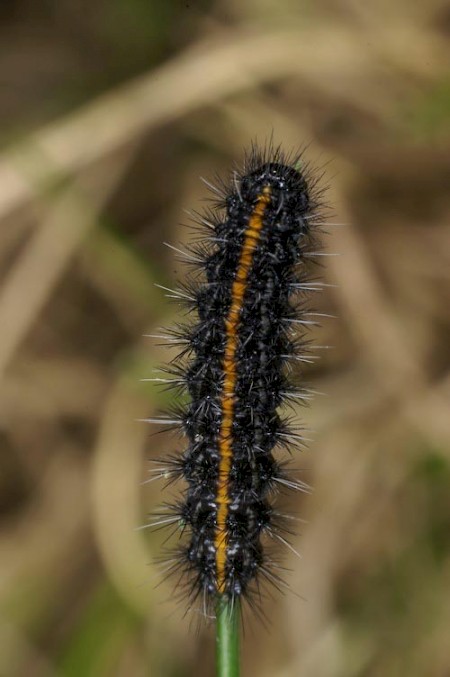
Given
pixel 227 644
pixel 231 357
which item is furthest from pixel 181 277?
pixel 227 644

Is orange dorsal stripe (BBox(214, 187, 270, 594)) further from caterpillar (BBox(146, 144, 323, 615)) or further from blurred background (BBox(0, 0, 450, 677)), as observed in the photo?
blurred background (BBox(0, 0, 450, 677))

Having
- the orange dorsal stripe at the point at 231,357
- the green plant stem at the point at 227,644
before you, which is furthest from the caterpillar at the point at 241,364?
the green plant stem at the point at 227,644

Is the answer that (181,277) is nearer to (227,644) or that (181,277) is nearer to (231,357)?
(231,357)

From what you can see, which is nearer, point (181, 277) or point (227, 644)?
point (227, 644)

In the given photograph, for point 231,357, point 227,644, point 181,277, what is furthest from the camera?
point 181,277

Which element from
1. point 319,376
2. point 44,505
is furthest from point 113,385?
point 319,376

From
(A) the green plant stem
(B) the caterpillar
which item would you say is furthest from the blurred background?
(A) the green plant stem

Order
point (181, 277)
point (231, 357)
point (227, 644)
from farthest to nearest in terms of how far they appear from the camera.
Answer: point (181, 277) → point (231, 357) → point (227, 644)
